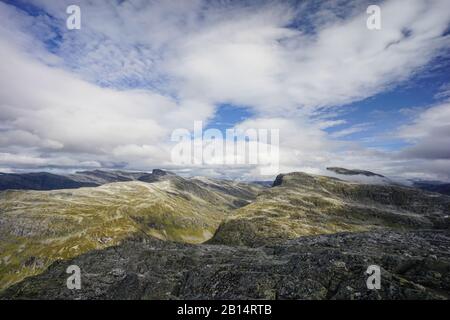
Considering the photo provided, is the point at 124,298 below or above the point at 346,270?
below

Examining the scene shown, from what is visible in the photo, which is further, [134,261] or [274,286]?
[134,261]

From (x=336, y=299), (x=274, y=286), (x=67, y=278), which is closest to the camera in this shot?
(x=336, y=299)
